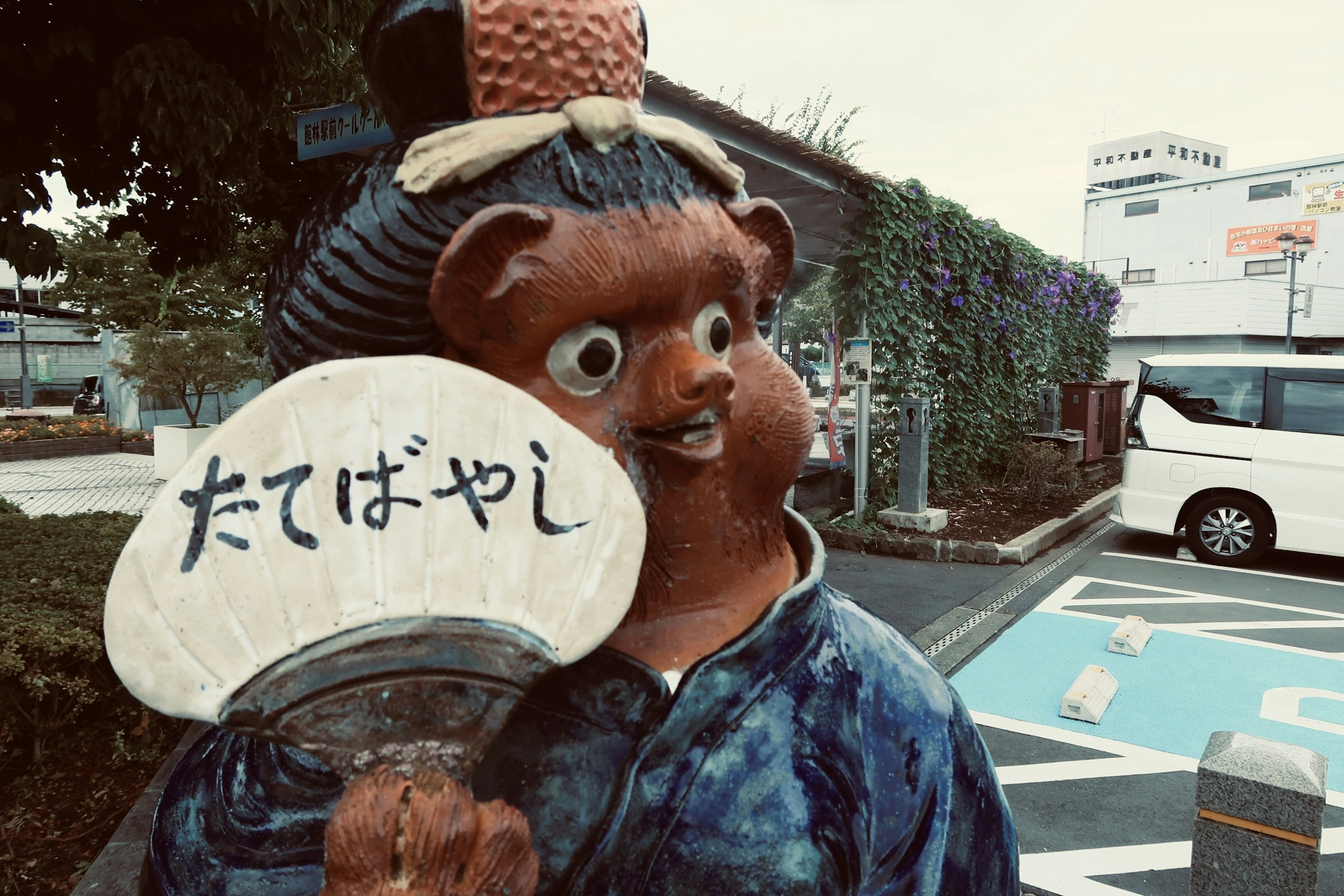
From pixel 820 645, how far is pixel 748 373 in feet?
1.12

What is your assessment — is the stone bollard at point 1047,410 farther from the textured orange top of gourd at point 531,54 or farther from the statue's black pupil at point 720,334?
the textured orange top of gourd at point 531,54

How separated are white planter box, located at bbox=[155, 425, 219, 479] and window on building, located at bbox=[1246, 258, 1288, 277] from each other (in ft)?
131

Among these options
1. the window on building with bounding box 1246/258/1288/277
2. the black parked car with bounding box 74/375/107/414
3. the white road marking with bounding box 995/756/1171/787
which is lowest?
the white road marking with bounding box 995/756/1171/787

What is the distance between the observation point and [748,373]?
40.4 inches

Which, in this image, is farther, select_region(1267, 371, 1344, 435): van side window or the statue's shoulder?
select_region(1267, 371, 1344, 435): van side window

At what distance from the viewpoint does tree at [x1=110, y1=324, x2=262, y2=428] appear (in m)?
11.7

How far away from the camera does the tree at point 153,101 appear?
3074 millimetres

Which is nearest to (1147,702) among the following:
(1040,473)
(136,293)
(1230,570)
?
(1230,570)

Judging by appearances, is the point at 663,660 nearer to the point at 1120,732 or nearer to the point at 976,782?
the point at 976,782

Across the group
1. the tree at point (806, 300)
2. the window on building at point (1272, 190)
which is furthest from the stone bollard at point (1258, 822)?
the window on building at point (1272, 190)

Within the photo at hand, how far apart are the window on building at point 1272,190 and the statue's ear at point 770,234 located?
142 ft

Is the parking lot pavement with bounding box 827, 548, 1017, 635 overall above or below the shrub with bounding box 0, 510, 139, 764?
below

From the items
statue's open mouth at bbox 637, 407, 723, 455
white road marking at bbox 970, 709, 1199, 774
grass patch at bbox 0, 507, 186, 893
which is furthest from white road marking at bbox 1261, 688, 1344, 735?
grass patch at bbox 0, 507, 186, 893

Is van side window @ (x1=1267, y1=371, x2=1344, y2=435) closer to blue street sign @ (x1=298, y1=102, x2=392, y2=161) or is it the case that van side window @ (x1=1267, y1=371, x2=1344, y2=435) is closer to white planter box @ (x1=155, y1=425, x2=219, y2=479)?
blue street sign @ (x1=298, y1=102, x2=392, y2=161)
